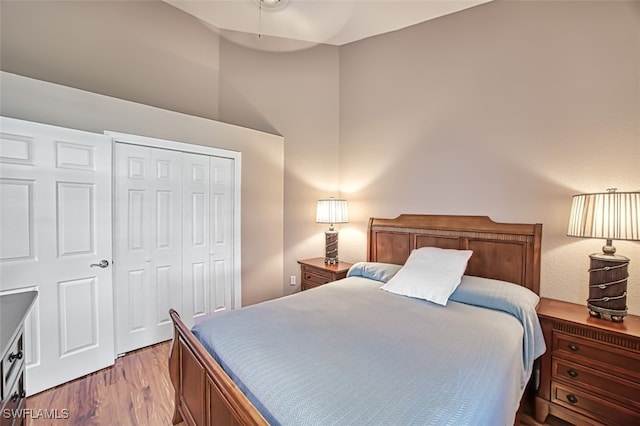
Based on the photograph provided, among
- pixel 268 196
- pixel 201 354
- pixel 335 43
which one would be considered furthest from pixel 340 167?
pixel 201 354

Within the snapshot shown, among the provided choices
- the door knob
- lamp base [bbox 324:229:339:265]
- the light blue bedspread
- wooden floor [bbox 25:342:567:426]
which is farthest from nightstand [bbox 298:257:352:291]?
the door knob

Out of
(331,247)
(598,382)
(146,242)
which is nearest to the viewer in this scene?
(598,382)

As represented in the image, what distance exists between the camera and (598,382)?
69.1 inches

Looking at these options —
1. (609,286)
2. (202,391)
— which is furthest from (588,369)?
(202,391)

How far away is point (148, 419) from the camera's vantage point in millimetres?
1865

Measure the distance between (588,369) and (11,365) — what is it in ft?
9.66

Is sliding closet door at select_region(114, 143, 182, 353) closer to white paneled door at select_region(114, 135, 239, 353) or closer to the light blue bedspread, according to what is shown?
white paneled door at select_region(114, 135, 239, 353)

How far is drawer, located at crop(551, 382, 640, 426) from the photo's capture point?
166 centimetres

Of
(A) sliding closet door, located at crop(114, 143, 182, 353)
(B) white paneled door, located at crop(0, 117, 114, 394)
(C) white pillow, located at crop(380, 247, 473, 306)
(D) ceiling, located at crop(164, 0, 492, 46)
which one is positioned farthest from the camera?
(D) ceiling, located at crop(164, 0, 492, 46)

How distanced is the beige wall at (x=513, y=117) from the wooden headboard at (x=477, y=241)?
0.26 feet

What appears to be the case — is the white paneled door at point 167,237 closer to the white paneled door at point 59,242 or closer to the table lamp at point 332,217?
the white paneled door at point 59,242

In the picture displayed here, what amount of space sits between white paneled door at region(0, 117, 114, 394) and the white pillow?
235 cm

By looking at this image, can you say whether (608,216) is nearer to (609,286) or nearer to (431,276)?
(609,286)

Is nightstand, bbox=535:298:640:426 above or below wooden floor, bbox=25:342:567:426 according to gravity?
above
